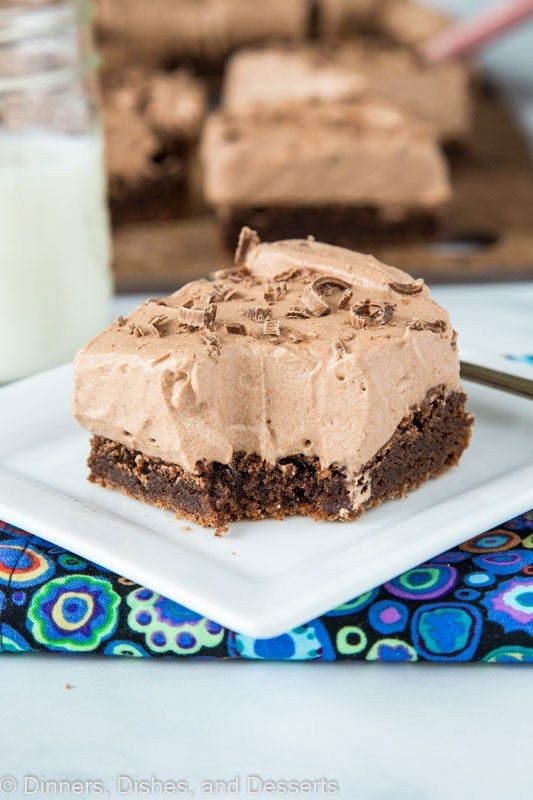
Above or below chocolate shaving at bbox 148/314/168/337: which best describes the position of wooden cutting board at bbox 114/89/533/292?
below

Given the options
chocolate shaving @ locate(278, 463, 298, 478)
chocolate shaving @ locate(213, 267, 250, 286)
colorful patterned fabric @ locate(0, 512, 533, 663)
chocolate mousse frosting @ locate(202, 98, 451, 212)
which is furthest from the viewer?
chocolate mousse frosting @ locate(202, 98, 451, 212)

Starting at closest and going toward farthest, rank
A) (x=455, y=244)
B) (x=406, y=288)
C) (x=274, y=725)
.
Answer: (x=274, y=725) < (x=406, y=288) < (x=455, y=244)

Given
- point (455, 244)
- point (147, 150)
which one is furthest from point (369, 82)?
point (455, 244)

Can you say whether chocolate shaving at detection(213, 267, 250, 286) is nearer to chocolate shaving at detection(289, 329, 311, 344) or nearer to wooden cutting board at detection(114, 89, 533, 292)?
chocolate shaving at detection(289, 329, 311, 344)

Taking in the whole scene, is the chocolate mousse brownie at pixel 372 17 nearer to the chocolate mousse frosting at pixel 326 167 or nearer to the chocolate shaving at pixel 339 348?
the chocolate mousse frosting at pixel 326 167

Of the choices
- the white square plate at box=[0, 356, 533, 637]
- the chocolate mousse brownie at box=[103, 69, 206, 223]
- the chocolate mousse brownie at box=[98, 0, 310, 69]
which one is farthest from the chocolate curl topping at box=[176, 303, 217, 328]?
the chocolate mousse brownie at box=[98, 0, 310, 69]

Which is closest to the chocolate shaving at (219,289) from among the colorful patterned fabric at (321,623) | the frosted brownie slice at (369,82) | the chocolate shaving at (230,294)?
the chocolate shaving at (230,294)

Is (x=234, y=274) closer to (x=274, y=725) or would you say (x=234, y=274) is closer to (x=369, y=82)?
(x=274, y=725)
